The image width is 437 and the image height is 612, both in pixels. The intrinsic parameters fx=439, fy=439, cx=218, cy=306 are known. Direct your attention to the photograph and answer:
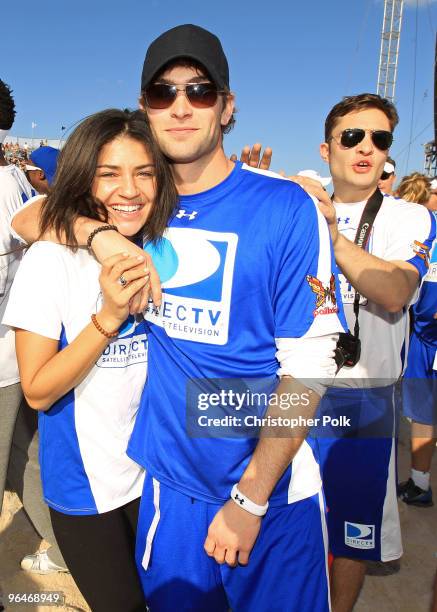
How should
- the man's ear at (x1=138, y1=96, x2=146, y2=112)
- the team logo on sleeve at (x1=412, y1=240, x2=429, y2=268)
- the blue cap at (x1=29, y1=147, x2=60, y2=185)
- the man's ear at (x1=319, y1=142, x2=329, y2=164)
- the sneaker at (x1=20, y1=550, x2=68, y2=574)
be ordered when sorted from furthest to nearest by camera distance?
the blue cap at (x1=29, y1=147, x2=60, y2=185) → the sneaker at (x1=20, y1=550, x2=68, y2=574) → the man's ear at (x1=319, y1=142, x2=329, y2=164) → the team logo on sleeve at (x1=412, y1=240, x2=429, y2=268) → the man's ear at (x1=138, y1=96, x2=146, y2=112)

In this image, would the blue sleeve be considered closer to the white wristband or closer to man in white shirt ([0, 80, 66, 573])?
the white wristband

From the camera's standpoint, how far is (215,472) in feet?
5.54

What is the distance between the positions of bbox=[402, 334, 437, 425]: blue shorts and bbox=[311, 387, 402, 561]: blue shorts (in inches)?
67.3

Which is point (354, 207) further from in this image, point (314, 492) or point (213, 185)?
point (314, 492)

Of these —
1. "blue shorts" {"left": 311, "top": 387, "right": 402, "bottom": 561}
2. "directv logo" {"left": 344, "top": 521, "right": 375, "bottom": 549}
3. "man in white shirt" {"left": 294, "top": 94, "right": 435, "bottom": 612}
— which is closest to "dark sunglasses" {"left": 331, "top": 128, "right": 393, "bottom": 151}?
"man in white shirt" {"left": 294, "top": 94, "right": 435, "bottom": 612}

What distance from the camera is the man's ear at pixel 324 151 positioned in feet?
8.91

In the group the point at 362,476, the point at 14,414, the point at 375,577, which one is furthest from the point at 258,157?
the point at 375,577

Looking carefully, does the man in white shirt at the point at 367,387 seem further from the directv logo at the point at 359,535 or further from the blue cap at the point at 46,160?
the blue cap at the point at 46,160

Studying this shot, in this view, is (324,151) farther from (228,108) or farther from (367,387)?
(367,387)

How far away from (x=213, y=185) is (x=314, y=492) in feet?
4.18

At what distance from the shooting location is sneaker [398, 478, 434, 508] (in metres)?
3.91

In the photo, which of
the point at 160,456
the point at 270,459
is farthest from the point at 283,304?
the point at 160,456

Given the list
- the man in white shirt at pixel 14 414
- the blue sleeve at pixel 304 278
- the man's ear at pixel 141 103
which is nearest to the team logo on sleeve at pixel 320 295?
the blue sleeve at pixel 304 278

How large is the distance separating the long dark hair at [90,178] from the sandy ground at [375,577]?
2443 mm
